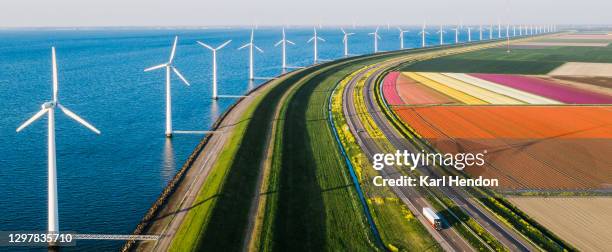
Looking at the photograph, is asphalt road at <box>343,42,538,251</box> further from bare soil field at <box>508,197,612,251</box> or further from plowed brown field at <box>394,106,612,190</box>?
plowed brown field at <box>394,106,612,190</box>

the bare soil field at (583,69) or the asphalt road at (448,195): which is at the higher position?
the bare soil field at (583,69)

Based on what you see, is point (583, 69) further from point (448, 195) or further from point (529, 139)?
point (448, 195)

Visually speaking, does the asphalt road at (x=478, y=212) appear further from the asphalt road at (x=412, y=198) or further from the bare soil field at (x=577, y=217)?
the bare soil field at (x=577, y=217)

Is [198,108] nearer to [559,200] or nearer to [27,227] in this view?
[27,227]

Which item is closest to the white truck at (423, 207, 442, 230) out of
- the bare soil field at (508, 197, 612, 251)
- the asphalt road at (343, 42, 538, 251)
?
the asphalt road at (343, 42, 538, 251)

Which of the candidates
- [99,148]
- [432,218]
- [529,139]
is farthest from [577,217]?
[99,148]

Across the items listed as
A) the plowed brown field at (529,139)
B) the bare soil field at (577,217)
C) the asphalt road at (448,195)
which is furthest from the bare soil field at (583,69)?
the bare soil field at (577,217)

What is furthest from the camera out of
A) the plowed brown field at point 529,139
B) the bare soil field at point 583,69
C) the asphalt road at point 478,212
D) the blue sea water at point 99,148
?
the bare soil field at point 583,69
